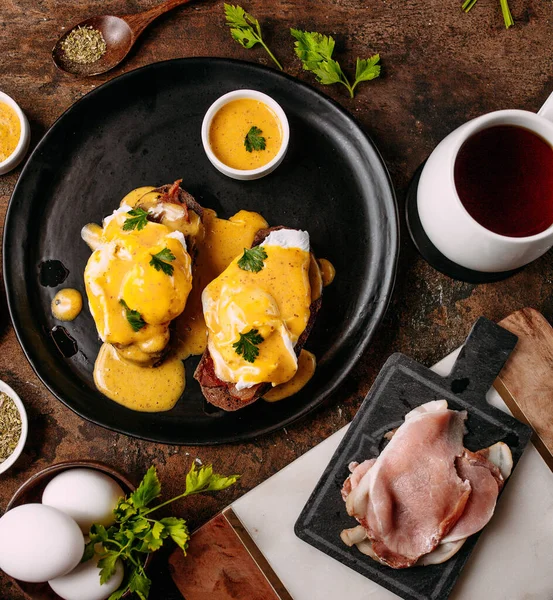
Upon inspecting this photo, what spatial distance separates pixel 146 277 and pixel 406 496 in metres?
1.45

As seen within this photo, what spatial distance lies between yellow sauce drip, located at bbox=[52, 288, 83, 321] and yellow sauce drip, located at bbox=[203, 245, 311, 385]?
647 mm

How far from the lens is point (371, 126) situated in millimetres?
2896

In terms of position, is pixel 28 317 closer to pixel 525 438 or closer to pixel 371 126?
pixel 371 126

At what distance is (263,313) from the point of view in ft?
7.98

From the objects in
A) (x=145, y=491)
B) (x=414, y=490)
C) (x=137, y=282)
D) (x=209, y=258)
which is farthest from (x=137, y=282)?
(x=414, y=490)

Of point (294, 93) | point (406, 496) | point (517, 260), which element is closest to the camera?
point (517, 260)

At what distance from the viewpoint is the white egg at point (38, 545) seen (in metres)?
2.27

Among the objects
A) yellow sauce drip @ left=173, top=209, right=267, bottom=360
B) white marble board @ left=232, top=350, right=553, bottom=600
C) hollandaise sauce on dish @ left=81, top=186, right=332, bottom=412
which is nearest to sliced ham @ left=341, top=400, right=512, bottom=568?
white marble board @ left=232, top=350, right=553, bottom=600

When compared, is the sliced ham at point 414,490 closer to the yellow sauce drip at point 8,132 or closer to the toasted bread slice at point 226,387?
the toasted bread slice at point 226,387

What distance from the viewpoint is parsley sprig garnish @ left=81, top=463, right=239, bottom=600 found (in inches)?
92.4

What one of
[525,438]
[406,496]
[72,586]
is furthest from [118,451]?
[525,438]

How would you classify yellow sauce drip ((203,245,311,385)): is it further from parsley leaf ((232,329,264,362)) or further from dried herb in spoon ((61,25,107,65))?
dried herb in spoon ((61,25,107,65))

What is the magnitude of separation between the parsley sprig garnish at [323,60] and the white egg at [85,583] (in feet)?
7.69

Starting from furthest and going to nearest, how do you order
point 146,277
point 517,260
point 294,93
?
point 294,93 < point 146,277 < point 517,260
